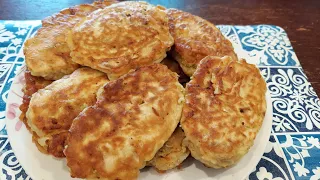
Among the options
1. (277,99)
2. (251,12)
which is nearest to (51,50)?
(277,99)

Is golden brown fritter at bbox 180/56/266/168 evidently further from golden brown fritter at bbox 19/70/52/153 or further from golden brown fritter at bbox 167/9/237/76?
golden brown fritter at bbox 19/70/52/153

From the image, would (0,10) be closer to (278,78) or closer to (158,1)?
(158,1)

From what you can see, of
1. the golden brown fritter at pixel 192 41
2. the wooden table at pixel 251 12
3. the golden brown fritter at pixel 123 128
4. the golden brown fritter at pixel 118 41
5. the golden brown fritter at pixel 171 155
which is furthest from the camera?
the wooden table at pixel 251 12

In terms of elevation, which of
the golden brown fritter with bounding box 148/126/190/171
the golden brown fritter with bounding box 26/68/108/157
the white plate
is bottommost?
the white plate

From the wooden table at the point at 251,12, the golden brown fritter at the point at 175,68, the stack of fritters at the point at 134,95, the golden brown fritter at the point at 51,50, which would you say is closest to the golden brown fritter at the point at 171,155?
the stack of fritters at the point at 134,95

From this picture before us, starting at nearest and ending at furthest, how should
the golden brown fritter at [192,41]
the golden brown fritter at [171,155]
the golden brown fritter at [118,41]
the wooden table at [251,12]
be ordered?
the golden brown fritter at [171,155] < the golden brown fritter at [118,41] < the golden brown fritter at [192,41] < the wooden table at [251,12]

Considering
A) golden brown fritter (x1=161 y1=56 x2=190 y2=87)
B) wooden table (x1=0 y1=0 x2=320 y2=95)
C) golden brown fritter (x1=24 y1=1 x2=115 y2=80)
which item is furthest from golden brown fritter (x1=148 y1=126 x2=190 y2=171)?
wooden table (x1=0 y1=0 x2=320 y2=95)

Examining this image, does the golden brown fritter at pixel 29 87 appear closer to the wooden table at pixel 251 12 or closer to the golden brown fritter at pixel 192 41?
the golden brown fritter at pixel 192 41
